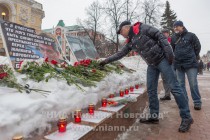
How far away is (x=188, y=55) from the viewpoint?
3.88 metres

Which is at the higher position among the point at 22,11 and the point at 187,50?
the point at 22,11

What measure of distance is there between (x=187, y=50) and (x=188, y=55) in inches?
4.3

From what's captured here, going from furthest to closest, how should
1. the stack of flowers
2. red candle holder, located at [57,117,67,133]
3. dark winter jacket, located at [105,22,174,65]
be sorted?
dark winter jacket, located at [105,22,174,65] → the stack of flowers → red candle holder, located at [57,117,67,133]

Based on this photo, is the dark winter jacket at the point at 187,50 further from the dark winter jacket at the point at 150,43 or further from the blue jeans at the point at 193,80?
the dark winter jacket at the point at 150,43

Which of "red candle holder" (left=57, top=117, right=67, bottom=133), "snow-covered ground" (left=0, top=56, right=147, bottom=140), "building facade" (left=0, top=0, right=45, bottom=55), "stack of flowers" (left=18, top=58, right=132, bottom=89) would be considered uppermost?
"building facade" (left=0, top=0, right=45, bottom=55)

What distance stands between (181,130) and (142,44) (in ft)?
4.34

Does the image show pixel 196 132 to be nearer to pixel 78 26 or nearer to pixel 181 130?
pixel 181 130

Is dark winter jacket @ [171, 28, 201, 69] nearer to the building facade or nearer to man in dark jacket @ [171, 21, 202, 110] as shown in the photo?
man in dark jacket @ [171, 21, 202, 110]

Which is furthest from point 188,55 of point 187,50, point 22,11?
point 22,11

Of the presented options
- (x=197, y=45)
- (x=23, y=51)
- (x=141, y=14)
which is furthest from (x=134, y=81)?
(x=141, y=14)

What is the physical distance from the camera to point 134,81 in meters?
4.64

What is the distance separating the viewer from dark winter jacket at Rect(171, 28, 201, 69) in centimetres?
386

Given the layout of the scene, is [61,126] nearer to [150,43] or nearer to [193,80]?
[150,43]

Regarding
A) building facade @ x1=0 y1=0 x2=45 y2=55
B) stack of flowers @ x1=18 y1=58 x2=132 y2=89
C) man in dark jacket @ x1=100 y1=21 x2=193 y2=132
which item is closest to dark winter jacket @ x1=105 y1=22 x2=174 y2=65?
man in dark jacket @ x1=100 y1=21 x2=193 y2=132
